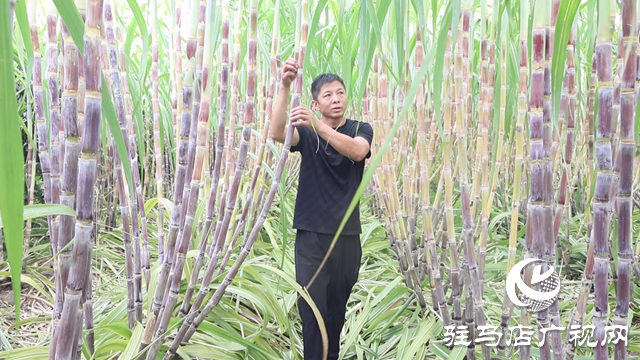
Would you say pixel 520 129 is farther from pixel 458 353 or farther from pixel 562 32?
pixel 458 353

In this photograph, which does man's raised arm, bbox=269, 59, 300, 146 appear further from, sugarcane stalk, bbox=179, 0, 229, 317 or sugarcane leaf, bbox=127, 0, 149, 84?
sugarcane leaf, bbox=127, 0, 149, 84

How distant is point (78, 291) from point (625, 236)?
1.94 feet

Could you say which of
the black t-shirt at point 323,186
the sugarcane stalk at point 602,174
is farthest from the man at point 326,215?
the sugarcane stalk at point 602,174

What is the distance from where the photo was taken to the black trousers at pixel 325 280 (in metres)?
1.09

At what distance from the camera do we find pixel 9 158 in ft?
0.79

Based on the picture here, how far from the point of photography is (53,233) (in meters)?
0.77

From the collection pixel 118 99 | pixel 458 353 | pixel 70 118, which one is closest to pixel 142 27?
pixel 118 99

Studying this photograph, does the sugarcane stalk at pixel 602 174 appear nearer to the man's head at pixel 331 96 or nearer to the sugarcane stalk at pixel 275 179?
the sugarcane stalk at pixel 275 179

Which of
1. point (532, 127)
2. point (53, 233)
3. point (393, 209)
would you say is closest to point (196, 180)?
point (53, 233)

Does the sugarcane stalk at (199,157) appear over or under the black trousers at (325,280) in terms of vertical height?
over

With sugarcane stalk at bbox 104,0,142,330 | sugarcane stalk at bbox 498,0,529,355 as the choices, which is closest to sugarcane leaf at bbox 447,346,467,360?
sugarcane stalk at bbox 498,0,529,355

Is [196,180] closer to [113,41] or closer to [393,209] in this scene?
[113,41]

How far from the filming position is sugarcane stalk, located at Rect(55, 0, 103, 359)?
371 mm

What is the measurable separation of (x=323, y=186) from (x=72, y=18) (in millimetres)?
852
